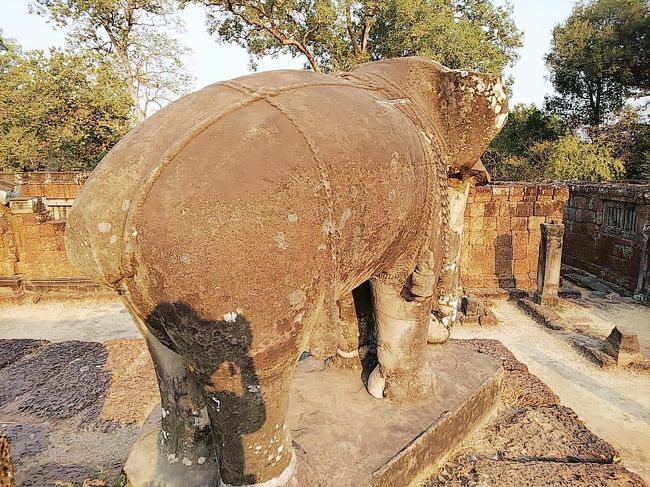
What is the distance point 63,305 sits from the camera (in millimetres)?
8141

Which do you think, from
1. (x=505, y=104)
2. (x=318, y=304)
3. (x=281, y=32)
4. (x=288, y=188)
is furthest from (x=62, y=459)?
(x=281, y=32)

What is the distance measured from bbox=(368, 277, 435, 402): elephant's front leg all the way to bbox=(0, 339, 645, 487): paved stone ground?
47 cm

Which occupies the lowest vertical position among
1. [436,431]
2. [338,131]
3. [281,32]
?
[436,431]

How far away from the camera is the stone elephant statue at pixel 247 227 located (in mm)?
1264

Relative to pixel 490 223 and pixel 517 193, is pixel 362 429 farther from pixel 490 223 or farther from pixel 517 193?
pixel 517 193

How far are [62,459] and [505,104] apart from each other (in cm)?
354

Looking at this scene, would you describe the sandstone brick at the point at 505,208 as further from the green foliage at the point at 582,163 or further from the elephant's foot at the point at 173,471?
the elephant's foot at the point at 173,471

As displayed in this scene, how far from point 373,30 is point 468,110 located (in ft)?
57.9

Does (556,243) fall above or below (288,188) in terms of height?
below

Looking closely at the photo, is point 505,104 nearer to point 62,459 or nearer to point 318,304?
point 318,304

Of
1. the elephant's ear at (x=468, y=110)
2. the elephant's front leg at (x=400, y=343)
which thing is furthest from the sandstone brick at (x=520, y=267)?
the elephant's ear at (x=468, y=110)

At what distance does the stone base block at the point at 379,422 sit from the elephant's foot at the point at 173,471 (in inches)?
16.4

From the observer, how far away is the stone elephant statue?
1.26m

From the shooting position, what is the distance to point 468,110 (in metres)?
2.43
